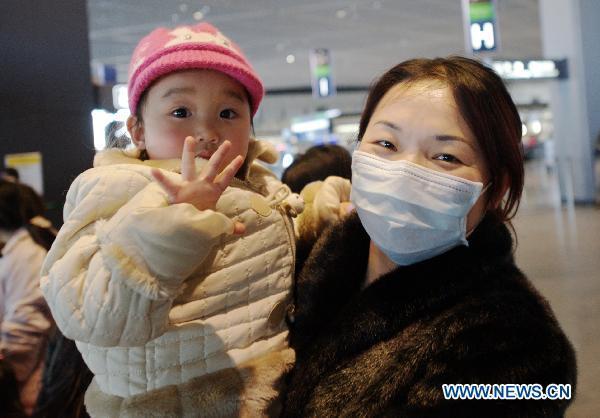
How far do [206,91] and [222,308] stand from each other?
503mm

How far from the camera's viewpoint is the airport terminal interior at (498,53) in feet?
17.1

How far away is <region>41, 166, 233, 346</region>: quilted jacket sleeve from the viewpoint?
3.07 ft

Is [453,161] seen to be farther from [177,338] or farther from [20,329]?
[20,329]

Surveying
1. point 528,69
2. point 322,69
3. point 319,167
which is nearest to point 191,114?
point 319,167

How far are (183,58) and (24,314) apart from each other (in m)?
1.90

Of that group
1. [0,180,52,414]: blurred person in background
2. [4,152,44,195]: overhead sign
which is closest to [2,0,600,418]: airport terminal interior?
[4,152,44,195]: overhead sign

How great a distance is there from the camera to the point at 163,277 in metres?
0.96

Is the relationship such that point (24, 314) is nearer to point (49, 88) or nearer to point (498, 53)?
point (49, 88)

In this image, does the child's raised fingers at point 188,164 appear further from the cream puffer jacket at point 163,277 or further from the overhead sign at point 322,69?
the overhead sign at point 322,69

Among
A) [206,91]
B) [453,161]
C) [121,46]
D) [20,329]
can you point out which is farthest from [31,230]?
[121,46]

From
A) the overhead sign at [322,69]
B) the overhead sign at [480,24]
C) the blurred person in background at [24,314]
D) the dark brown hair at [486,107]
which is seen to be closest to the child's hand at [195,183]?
the dark brown hair at [486,107]

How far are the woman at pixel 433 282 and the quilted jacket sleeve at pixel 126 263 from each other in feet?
1.13

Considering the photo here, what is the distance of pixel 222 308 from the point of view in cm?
120

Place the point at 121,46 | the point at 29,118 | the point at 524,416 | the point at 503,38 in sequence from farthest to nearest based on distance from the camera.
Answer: the point at 503,38 < the point at 121,46 < the point at 29,118 < the point at 524,416
